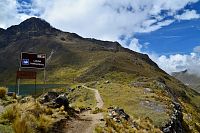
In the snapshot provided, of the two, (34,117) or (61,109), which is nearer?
(34,117)

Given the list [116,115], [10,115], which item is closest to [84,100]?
[116,115]

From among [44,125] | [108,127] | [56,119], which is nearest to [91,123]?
[108,127]

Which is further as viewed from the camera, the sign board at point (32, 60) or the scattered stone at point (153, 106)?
the scattered stone at point (153, 106)

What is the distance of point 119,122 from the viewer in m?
34.4

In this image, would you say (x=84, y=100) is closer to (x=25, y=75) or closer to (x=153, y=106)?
(x=153, y=106)

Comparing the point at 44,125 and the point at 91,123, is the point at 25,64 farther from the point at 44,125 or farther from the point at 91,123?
the point at 44,125

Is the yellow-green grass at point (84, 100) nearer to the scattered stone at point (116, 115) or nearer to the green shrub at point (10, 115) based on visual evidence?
the scattered stone at point (116, 115)

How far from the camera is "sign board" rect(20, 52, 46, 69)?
3797 cm

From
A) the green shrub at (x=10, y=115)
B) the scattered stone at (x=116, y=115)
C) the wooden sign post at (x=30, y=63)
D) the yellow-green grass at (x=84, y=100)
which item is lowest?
the yellow-green grass at (x=84, y=100)

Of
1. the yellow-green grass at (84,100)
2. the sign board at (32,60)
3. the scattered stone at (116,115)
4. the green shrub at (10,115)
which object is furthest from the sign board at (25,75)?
the green shrub at (10,115)

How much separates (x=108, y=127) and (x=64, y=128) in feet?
13.7

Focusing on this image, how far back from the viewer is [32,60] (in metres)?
38.4

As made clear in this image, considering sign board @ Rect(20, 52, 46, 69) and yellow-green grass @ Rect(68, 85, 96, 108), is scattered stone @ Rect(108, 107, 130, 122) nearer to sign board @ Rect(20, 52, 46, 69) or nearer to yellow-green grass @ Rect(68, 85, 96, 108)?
sign board @ Rect(20, 52, 46, 69)

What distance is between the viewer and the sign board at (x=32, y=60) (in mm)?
37969
